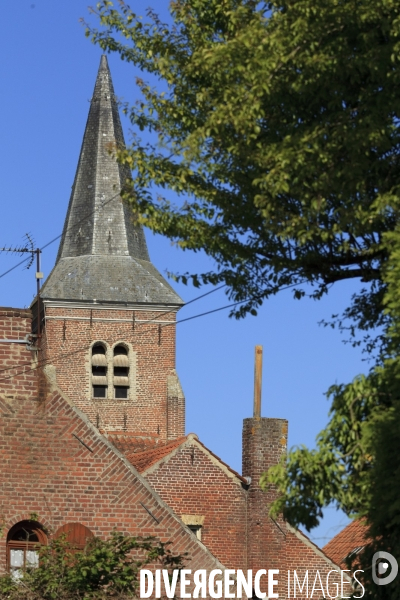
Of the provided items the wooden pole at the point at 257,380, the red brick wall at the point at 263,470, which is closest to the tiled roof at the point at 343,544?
the red brick wall at the point at 263,470

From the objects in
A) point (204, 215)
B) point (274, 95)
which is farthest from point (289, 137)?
point (204, 215)

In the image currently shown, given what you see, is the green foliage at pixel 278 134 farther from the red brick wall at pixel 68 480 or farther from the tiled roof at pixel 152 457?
the tiled roof at pixel 152 457

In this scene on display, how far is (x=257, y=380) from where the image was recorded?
101 ft

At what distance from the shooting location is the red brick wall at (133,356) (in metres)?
47.9

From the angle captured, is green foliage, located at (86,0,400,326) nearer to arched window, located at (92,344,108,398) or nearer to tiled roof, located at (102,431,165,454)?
tiled roof, located at (102,431,165,454)

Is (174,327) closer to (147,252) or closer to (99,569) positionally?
(147,252)

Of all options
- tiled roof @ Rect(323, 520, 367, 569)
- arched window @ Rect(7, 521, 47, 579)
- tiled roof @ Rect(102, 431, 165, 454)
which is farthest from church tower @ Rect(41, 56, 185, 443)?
arched window @ Rect(7, 521, 47, 579)

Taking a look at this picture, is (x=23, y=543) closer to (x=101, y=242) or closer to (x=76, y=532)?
(x=76, y=532)

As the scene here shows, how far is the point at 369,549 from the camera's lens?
11.7 metres

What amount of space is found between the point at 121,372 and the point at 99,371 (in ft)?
2.90

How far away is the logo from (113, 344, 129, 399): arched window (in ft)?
123

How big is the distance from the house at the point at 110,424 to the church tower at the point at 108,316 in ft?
0.18

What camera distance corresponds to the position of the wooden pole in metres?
29.0

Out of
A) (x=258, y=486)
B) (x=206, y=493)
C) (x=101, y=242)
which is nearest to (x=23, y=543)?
(x=258, y=486)
